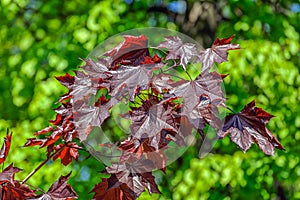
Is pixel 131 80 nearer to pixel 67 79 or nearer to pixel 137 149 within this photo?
pixel 137 149

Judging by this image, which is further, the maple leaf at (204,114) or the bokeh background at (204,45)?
the bokeh background at (204,45)

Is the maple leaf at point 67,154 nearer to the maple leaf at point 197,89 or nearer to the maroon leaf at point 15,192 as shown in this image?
the maroon leaf at point 15,192

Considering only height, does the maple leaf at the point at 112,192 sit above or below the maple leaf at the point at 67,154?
above

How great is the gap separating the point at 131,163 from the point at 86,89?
22 cm

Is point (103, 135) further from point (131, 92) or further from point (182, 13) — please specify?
point (131, 92)

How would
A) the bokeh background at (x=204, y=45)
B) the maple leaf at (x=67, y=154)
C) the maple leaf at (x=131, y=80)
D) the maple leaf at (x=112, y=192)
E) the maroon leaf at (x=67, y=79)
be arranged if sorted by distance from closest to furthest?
the maple leaf at (x=131, y=80) → the maple leaf at (x=112, y=192) → the maroon leaf at (x=67, y=79) → the maple leaf at (x=67, y=154) → the bokeh background at (x=204, y=45)

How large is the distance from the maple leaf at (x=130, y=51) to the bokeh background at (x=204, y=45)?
113cm

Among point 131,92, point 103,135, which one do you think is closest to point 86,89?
point 131,92

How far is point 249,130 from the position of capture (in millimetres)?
1446

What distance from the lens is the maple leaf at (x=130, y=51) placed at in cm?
150

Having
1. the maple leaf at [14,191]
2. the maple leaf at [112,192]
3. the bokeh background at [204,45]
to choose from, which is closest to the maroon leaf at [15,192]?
the maple leaf at [14,191]

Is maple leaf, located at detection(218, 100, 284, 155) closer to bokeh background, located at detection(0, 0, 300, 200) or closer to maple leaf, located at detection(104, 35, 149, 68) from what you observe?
maple leaf, located at detection(104, 35, 149, 68)

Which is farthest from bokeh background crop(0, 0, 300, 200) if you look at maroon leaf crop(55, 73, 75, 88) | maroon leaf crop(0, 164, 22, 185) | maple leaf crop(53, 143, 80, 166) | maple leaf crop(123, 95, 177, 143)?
maple leaf crop(123, 95, 177, 143)

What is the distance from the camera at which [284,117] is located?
2.86 metres
